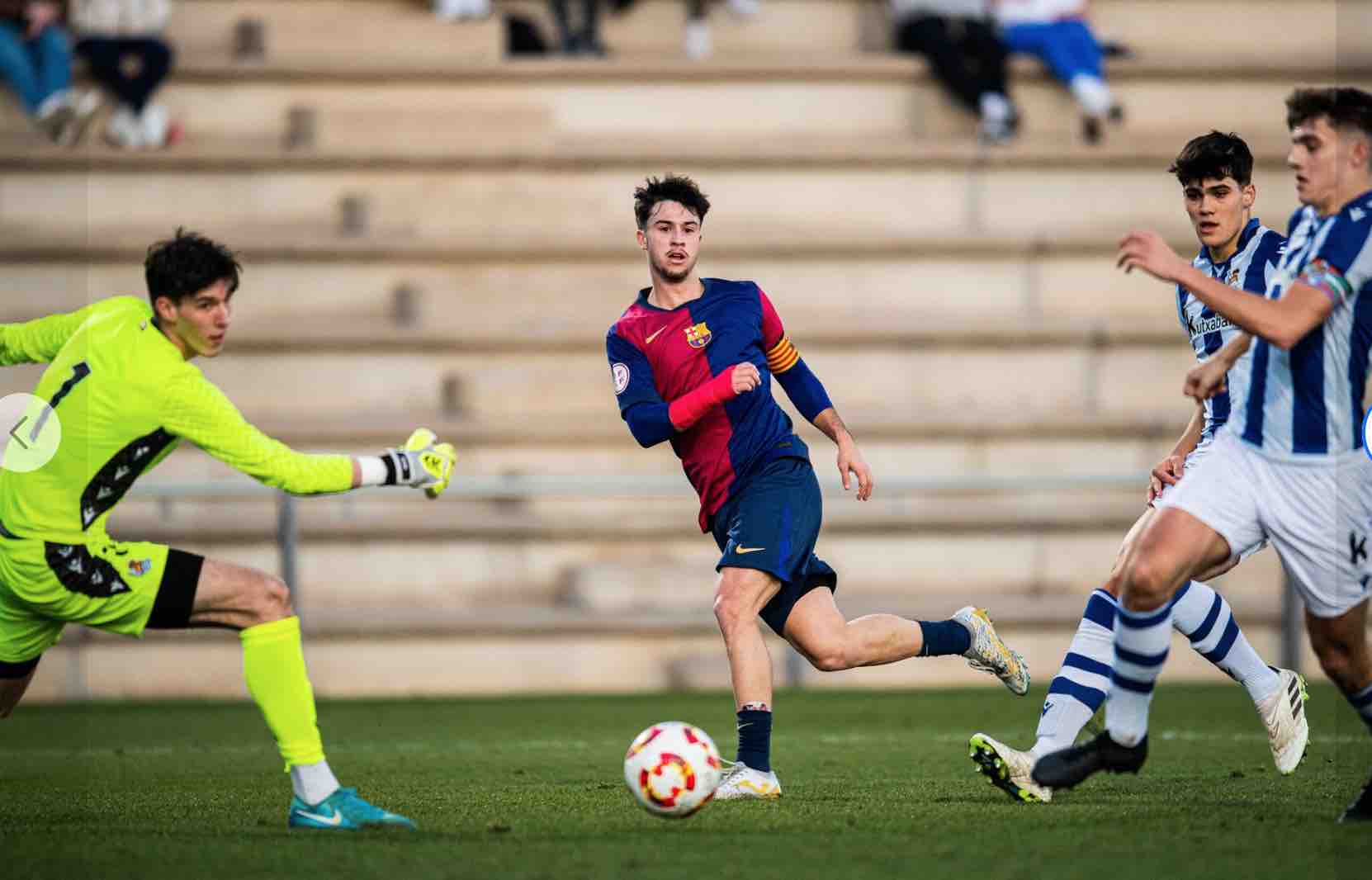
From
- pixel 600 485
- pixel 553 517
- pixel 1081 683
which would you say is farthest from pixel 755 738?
pixel 553 517

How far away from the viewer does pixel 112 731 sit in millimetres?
9852

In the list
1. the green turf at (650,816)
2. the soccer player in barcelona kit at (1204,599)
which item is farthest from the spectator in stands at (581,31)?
the soccer player in barcelona kit at (1204,599)

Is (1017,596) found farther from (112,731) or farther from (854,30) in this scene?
(112,731)

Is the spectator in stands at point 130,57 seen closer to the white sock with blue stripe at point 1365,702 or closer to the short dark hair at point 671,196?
Result: the short dark hair at point 671,196

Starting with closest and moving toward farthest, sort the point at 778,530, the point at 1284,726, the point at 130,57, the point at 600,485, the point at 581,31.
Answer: the point at 778,530, the point at 1284,726, the point at 600,485, the point at 130,57, the point at 581,31

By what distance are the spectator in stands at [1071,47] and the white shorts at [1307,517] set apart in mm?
9777

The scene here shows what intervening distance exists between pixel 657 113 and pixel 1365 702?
33.8 ft

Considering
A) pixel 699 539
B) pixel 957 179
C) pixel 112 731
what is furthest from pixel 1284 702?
pixel 957 179

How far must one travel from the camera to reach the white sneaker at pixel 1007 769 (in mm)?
5984

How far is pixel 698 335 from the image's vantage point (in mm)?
6547

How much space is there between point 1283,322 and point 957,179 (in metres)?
9.74

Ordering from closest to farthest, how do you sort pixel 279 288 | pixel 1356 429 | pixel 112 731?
pixel 1356 429 → pixel 112 731 → pixel 279 288

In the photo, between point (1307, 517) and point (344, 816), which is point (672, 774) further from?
point (1307, 517)

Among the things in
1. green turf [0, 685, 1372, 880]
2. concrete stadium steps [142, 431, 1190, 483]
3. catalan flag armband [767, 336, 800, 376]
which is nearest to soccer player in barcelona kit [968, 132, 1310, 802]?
green turf [0, 685, 1372, 880]
